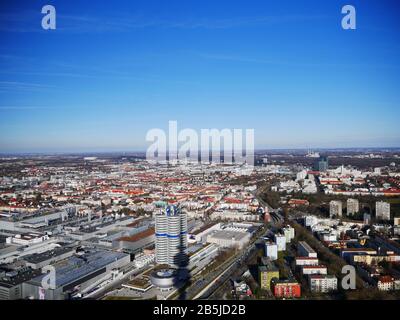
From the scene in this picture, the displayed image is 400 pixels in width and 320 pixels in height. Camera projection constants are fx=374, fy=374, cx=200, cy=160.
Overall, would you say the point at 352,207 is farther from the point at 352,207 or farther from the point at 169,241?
the point at 169,241

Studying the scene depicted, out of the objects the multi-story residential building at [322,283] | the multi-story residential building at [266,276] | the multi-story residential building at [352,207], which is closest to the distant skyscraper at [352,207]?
the multi-story residential building at [352,207]

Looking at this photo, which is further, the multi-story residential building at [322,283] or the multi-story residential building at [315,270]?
the multi-story residential building at [315,270]

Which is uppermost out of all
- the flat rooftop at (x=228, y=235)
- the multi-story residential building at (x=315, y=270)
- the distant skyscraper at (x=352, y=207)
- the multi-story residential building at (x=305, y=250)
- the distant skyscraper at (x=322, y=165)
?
the distant skyscraper at (x=322, y=165)

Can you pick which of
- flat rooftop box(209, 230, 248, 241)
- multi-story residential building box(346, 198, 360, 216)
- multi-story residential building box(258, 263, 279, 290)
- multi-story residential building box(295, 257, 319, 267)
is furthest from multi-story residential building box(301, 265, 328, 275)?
multi-story residential building box(346, 198, 360, 216)

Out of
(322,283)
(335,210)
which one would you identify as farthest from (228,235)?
(335,210)

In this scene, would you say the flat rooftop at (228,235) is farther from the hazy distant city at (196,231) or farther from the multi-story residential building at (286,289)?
the multi-story residential building at (286,289)

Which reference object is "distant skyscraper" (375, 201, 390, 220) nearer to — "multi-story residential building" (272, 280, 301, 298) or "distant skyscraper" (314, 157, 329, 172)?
"multi-story residential building" (272, 280, 301, 298)
